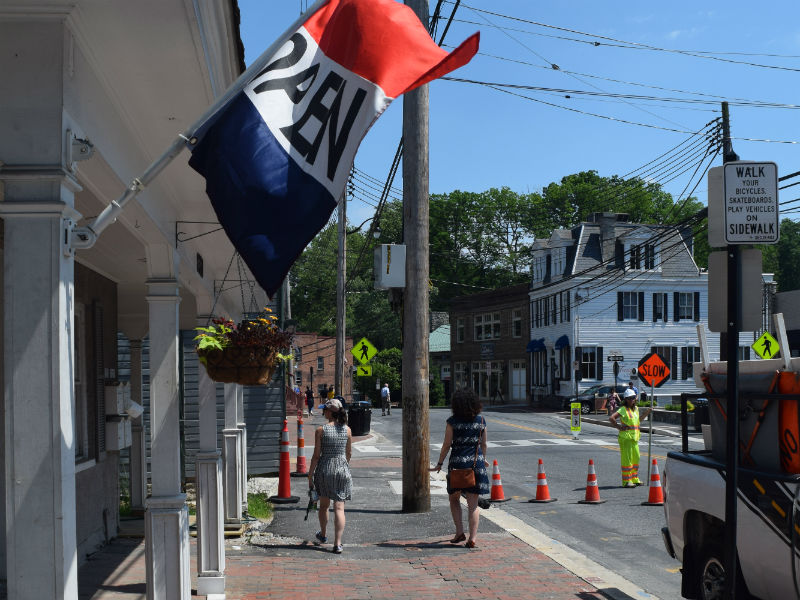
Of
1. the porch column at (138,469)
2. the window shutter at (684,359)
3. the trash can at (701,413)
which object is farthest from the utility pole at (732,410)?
the window shutter at (684,359)

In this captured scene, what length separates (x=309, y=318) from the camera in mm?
83062

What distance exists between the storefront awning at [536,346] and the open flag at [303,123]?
167 feet

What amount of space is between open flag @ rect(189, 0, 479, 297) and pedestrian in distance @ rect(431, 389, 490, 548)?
247 inches

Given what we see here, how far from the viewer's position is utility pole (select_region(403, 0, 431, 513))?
13.0 metres

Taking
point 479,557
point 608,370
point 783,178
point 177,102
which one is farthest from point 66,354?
point 608,370

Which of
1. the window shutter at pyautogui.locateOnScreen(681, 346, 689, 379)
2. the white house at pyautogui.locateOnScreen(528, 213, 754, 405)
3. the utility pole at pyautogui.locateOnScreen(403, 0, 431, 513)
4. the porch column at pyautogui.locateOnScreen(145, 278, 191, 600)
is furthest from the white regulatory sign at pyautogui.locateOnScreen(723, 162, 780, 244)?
the window shutter at pyautogui.locateOnScreen(681, 346, 689, 379)

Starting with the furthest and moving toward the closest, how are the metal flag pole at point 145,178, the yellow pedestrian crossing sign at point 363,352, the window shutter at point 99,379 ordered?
1. the yellow pedestrian crossing sign at point 363,352
2. the window shutter at point 99,379
3. the metal flag pole at point 145,178

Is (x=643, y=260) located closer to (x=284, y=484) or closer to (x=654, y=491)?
(x=654, y=491)

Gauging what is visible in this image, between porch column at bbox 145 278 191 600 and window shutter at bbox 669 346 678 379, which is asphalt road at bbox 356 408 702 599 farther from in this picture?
window shutter at bbox 669 346 678 379

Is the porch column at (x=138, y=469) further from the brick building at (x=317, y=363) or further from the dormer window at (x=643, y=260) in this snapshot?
the brick building at (x=317, y=363)

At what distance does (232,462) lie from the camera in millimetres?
12266

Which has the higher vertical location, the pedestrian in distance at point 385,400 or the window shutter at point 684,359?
the window shutter at point 684,359

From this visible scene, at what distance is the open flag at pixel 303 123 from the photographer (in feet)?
13.7

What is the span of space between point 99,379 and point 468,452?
4.62 meters
